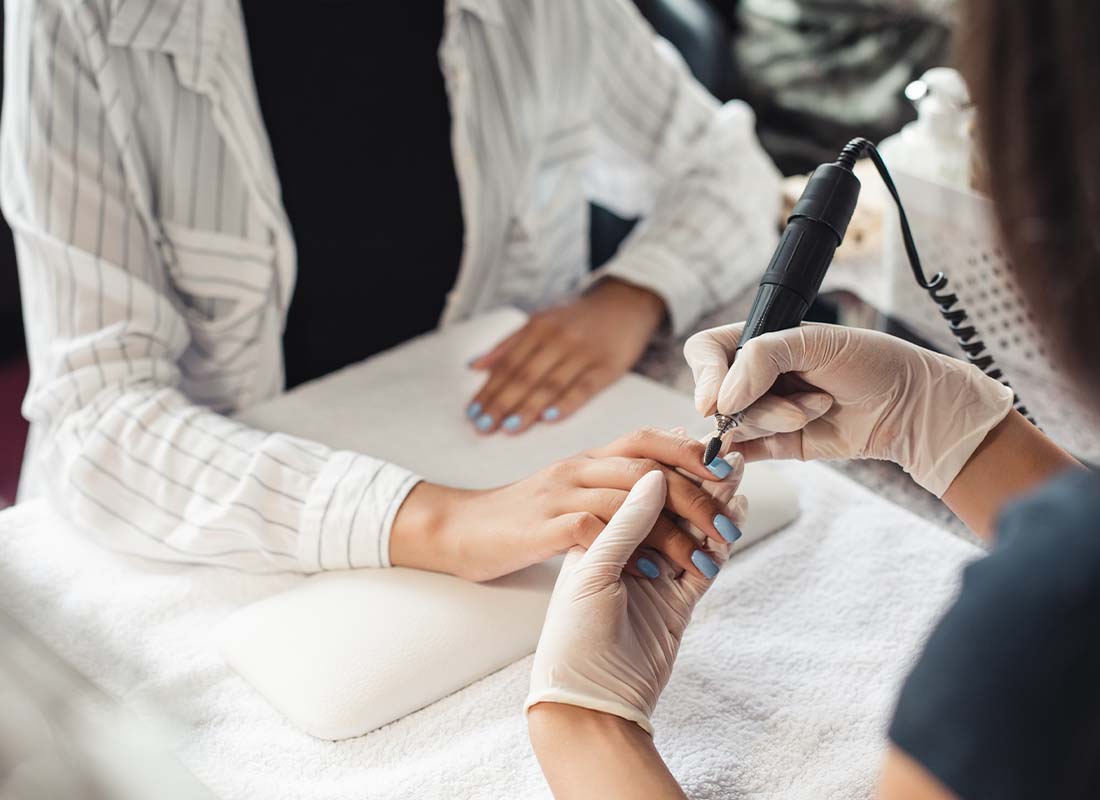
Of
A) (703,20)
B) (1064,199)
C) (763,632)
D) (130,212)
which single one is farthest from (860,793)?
(703,20)

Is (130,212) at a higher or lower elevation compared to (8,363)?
higher

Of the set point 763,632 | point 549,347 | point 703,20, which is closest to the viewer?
point 763,632

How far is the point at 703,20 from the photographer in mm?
1959

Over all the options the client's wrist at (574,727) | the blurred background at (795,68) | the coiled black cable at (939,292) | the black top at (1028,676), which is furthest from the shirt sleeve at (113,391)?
the blurred background at (795,68)

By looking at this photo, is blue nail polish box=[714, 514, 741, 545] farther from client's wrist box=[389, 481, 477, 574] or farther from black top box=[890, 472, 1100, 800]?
black top box=[890, 472, 1100, 800]

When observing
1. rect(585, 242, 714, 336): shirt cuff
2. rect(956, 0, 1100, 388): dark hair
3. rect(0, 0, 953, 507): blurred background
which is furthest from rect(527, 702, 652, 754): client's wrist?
rect(0, 0, 953, 507): blurred background

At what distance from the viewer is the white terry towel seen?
0.69 meters

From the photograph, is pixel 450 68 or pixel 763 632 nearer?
pixel 763 632

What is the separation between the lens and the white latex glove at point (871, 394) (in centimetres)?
75

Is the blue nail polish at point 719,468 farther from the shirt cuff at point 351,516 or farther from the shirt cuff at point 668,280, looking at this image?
the shirt cuff at point 668,280

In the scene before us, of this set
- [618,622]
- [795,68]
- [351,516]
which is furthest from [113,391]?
[795,68]

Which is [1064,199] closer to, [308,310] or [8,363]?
[308,310]

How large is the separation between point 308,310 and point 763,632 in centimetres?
66

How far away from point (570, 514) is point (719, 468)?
0.39ft
